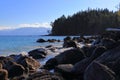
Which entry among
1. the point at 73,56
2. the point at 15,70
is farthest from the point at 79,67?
the point at 15,70

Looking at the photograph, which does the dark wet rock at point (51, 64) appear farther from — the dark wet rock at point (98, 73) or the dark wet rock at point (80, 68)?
the dark wet rock at point (98, 73)

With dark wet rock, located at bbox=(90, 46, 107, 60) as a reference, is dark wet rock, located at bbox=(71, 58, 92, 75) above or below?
below

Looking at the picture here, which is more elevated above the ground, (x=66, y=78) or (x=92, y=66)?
(x=92, y=66)

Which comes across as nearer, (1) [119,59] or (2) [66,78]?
(1) [119,59]

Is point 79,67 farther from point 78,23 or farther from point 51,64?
point 78,23

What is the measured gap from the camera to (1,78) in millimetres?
18250

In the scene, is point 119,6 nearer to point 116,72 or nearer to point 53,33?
point 116,72

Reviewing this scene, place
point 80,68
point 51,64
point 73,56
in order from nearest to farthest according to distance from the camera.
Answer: point 80,68 → point 73,56 → point 51,64

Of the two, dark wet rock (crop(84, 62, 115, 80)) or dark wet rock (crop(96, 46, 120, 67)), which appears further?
dark wet rock (crop(96, 46, 120, 67))

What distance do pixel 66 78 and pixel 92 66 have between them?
3.50m

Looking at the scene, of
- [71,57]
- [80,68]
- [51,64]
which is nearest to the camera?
[80,68]

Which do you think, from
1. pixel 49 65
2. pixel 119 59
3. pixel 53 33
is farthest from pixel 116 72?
pixel 53 33

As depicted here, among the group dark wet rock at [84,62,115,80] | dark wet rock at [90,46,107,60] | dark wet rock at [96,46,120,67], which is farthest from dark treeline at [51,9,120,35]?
dark wet rock at [84,62,115,80]

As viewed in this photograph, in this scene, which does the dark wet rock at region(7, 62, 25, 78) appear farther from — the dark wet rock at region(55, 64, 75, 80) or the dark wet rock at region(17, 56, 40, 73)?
the dark wet rock at region(55, 64, 75, 80)
